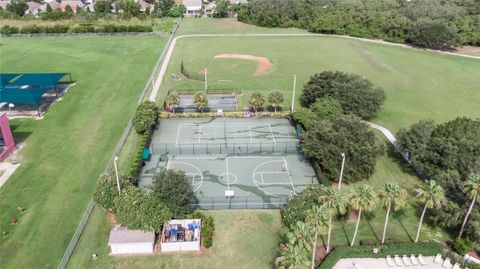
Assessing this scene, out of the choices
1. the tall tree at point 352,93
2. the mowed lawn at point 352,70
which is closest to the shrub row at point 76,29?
the mowed lawn at point 352,70

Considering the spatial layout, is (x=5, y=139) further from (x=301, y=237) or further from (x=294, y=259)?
(x=294, y=259)

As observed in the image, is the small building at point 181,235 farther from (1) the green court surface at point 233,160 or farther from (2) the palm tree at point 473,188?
(2) the palm tree at point 473,188

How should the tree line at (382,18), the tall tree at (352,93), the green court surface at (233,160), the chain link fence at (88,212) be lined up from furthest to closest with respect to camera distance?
the tree line at (382,18) < the tall tree at (352,93) < the green court surface at (233,160) < the chain link fence at (88,212)

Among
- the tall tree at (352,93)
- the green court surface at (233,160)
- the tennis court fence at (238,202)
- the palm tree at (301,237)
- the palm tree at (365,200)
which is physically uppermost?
the tall tree at (352,93)

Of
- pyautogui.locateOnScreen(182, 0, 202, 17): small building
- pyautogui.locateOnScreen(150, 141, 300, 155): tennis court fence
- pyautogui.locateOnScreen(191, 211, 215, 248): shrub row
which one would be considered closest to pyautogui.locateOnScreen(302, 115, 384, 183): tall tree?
pyautogui.locateOnScreen(150, 141, 300, 155): tennis court fence

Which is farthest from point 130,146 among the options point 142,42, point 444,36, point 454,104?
point 444,36

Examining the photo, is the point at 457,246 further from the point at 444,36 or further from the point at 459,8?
the point at 459,8

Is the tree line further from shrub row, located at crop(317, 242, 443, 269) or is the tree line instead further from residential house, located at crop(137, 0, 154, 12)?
shrub row, located at crop(317, 242, 443, 269)
